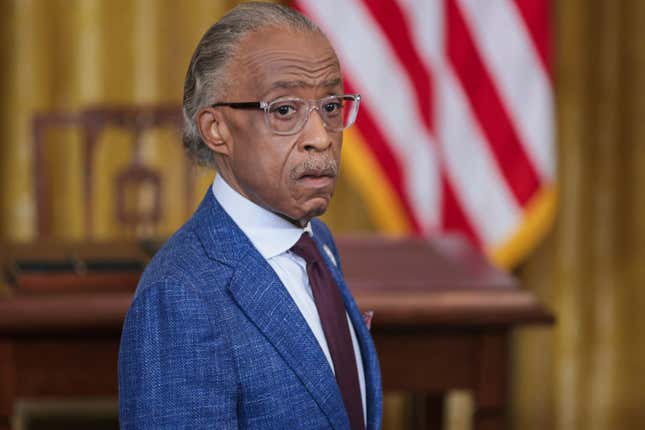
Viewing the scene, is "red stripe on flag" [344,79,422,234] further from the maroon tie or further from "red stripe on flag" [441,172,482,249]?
the maroon tie

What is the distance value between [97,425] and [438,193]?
1.53m

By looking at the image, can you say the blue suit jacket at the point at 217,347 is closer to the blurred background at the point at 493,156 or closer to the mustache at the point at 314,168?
the mustache at the point at 314,168

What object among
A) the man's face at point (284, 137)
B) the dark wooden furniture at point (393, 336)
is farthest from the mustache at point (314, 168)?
the dark wooden furniture at point (393, 336)

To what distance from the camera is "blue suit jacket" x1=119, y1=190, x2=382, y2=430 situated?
1304 millimetres

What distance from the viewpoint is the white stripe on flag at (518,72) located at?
3.89 m

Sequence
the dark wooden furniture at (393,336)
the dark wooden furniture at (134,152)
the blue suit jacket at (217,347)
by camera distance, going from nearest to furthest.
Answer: the blue suit jacket at (217,347) → the dark wooden furniture at (393,336) → the dark wooden furniture at (134,152)

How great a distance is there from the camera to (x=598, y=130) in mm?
4141

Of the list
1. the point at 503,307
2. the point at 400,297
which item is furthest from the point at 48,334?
the point at 503,307

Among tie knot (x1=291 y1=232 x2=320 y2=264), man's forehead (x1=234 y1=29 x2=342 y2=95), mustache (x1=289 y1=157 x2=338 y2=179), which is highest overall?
man's forehead (x1=234 y1=29 x2=342 y2=95)

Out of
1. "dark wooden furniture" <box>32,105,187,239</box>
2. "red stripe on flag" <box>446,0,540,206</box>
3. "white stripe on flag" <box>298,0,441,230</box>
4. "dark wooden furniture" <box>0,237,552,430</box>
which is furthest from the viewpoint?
"red stripe on flag" <box>446,0,540,206</box>

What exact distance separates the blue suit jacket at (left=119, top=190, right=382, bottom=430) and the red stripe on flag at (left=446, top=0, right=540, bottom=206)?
2.62 m

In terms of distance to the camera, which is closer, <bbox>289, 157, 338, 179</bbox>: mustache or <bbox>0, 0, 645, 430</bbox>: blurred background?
<bbox>289, 157, 338, 179</bbox>: mustache

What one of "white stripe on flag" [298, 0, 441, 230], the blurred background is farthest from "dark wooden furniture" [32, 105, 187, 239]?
"white stripe on flag" [298, 0, 441, 230]

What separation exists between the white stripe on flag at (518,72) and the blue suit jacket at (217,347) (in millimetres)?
2620
